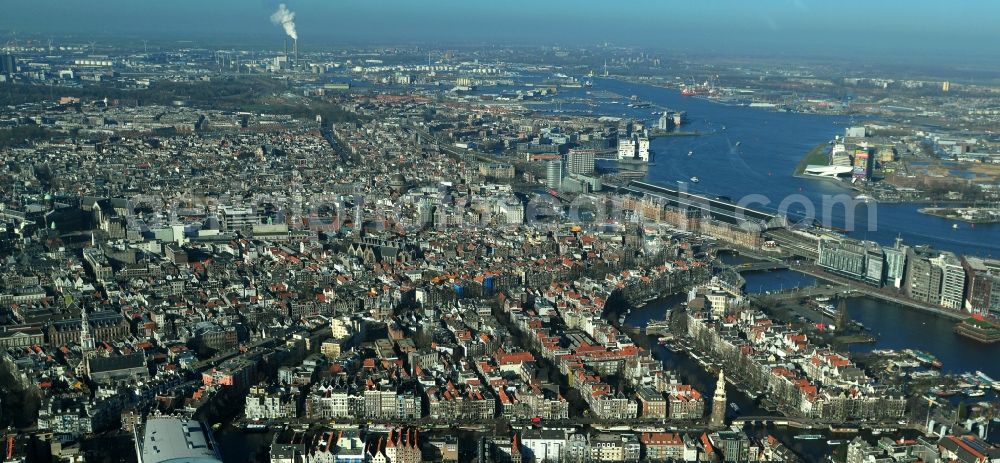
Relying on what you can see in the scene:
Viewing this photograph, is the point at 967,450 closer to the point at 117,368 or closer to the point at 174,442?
the point at 174,442

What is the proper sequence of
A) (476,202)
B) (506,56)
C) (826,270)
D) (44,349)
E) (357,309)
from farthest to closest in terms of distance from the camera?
(506,56) → (476,202) → (826,270) → (357,309) → (44,349)

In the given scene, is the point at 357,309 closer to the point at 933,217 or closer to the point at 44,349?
the point at 44,349

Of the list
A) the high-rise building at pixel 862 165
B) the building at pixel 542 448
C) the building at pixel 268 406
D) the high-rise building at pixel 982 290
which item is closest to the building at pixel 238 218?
the building at pixel 268 406

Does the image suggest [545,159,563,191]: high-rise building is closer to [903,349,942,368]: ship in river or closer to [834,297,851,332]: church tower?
[834,297,851,332]: church tower

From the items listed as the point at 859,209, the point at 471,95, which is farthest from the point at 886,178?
the point at 471,95

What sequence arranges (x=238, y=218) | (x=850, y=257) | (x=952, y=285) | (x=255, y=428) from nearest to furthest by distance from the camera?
(x=255, y=428) < (x=952, y=285) < (x=850, y=257) < (x=238, y=218)

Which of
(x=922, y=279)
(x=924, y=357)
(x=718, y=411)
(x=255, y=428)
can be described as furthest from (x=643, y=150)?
(x=255, y=428)

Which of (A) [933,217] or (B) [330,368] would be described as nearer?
(B) [330,368]
